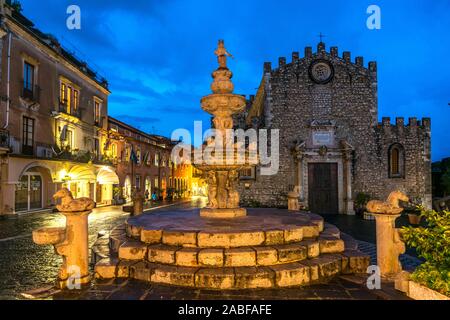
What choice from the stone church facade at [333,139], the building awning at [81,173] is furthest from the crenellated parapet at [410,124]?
the building awning at [81,173]

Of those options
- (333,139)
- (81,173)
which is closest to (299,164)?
(333,139)

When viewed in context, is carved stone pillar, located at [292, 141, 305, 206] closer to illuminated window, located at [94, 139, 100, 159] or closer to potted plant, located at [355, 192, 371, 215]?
potted plant, located at [355, 192, 371, 215]

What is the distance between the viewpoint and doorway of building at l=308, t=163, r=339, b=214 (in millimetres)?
20062

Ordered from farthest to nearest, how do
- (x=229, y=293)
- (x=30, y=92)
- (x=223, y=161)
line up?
(x=30, y=92), (x=223, y=161), (x=229, y=293)

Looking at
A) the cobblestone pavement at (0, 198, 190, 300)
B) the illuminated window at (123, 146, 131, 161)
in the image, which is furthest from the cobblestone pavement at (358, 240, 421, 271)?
the illuminated window at (123, 146, 131, 161)

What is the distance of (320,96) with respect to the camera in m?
20.6

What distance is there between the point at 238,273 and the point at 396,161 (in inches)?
778

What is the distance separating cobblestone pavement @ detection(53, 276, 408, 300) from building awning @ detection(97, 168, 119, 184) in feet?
77.0

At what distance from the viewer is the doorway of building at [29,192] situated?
1862 centimetres

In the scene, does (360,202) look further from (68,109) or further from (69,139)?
(68,109)

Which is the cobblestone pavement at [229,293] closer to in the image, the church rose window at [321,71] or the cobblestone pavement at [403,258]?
the cobblestone pavement at [403,258]

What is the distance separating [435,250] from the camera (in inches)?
154

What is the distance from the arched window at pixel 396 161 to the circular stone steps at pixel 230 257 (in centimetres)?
1703

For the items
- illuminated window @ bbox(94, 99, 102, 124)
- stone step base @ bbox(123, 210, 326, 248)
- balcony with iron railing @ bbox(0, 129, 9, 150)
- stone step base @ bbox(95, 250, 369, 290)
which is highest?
illuminated window @ bbox(94, 99, 102, 124)
